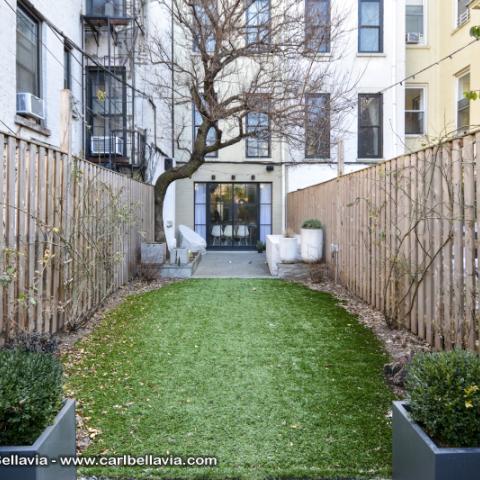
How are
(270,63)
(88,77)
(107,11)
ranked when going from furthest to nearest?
(88,77)
(107,11)
(270,63)

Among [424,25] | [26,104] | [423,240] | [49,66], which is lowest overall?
[423,240]

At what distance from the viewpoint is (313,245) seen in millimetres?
9883

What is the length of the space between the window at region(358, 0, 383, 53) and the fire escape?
7174 millimetres

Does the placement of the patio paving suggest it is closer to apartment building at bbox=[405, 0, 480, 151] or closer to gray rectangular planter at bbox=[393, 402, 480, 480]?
apartment building at bbox=[405, 0, 480, 151]

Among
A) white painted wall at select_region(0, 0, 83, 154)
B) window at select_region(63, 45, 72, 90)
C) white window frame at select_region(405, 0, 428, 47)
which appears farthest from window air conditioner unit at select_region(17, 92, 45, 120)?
white window frame at select_region(405, 0, 428, 47)

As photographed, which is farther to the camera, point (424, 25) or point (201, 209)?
point (201, 209)

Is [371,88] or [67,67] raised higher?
[371,88]

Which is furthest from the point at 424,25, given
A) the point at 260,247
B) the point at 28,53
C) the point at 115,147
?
the point at 28,53

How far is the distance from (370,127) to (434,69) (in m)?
2.84

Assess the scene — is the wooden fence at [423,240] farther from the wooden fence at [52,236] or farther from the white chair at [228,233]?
the white chair at [228,233]

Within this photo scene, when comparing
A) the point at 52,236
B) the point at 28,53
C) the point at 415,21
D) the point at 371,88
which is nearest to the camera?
the point at 52,236

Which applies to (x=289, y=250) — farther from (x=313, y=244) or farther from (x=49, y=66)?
(x=49, y=66)

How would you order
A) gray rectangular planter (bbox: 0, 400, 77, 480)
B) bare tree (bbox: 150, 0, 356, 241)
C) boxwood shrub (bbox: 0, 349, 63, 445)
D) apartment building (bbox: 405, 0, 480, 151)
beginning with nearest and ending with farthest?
gray rectangular planter (bbox: 0, 400, 77, 480), boxwood shrub (bbox: 0, 349, 63, 445), bare tree (bbox: 150, 0, 356, 241), apartment building (bbox: 405, 0, 480, 151)

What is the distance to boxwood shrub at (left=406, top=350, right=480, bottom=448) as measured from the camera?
7.20 feet
